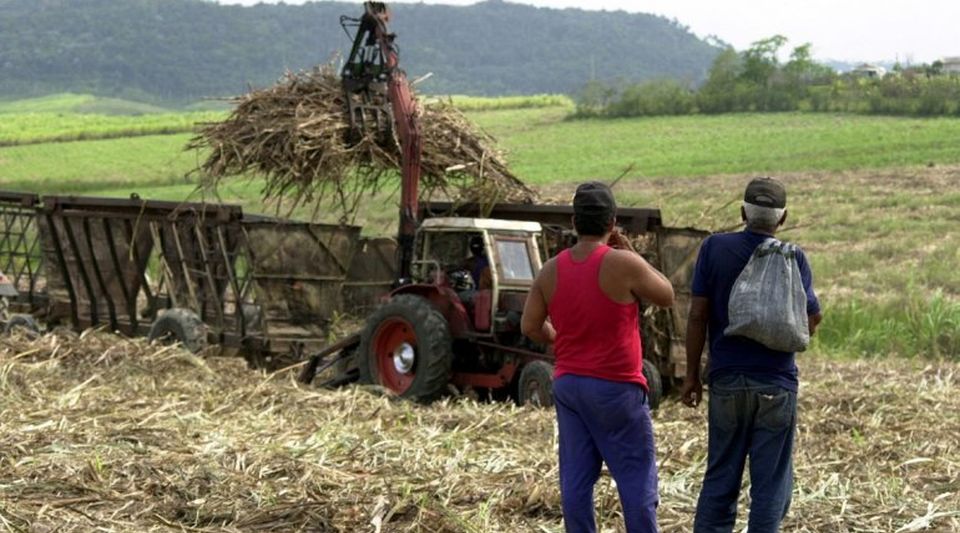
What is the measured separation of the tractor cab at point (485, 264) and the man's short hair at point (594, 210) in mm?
5697

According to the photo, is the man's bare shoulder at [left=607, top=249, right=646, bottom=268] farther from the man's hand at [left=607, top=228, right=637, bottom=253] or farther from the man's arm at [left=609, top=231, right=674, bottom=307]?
the man's hand at [left=607, top=228, right=637, bottom=253]

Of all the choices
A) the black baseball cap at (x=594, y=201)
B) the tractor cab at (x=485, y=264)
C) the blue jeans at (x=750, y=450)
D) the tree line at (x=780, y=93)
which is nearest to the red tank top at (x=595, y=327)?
the black baseball cap at (x=594, y=201)

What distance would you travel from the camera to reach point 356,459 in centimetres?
810

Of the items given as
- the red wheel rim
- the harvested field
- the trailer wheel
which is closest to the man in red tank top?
the harvested field

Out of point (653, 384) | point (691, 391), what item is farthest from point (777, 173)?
point (691, 391)

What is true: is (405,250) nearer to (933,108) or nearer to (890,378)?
(890,378)

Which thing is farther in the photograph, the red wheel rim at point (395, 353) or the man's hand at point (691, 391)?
the red wheel rim at point (395, 353)

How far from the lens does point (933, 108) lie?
51.2m

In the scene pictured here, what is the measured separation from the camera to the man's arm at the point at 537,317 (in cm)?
605

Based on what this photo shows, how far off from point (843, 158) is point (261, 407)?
30.9m

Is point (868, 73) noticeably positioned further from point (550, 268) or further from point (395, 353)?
point (550, 268)

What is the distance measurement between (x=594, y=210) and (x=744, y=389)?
95 cm

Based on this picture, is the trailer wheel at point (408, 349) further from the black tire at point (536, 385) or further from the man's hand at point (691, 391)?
the man's hand at point (691, 391)

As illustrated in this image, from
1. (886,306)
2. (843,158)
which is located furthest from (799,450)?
(843,158)
